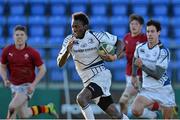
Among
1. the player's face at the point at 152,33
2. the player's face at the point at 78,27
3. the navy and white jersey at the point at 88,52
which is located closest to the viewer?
the player's face at the point at 78,27

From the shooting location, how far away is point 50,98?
1445cm

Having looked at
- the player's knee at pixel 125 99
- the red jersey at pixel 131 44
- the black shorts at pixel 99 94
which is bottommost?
the player's knee at pixel 125 99

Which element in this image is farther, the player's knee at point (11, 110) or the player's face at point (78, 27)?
the player's knee at point (11, 110)

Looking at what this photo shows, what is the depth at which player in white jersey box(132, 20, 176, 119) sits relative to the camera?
10.9 m

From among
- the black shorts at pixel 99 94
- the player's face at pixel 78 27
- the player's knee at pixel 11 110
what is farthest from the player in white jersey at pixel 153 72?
the player's knee at pixel 11 110

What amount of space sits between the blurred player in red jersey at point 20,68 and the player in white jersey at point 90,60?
97.8 inches

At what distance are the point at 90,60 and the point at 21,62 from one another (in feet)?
8.97

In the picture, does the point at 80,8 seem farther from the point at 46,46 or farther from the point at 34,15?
the point at 46,46

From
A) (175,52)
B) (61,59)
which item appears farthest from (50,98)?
(61,59)

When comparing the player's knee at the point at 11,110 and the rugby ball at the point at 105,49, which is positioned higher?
the rugby ball at the point at 105,49

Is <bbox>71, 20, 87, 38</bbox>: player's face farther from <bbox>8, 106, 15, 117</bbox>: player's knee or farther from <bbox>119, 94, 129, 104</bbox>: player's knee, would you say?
<bbox>119, 94, 129, 104</bbox>: player's knee

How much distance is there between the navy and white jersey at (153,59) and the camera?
10.9 metres

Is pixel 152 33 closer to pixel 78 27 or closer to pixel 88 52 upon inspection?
pixel 88 52

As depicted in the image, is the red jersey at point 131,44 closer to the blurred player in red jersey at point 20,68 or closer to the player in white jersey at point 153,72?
the player in white jersey at point 153,72
